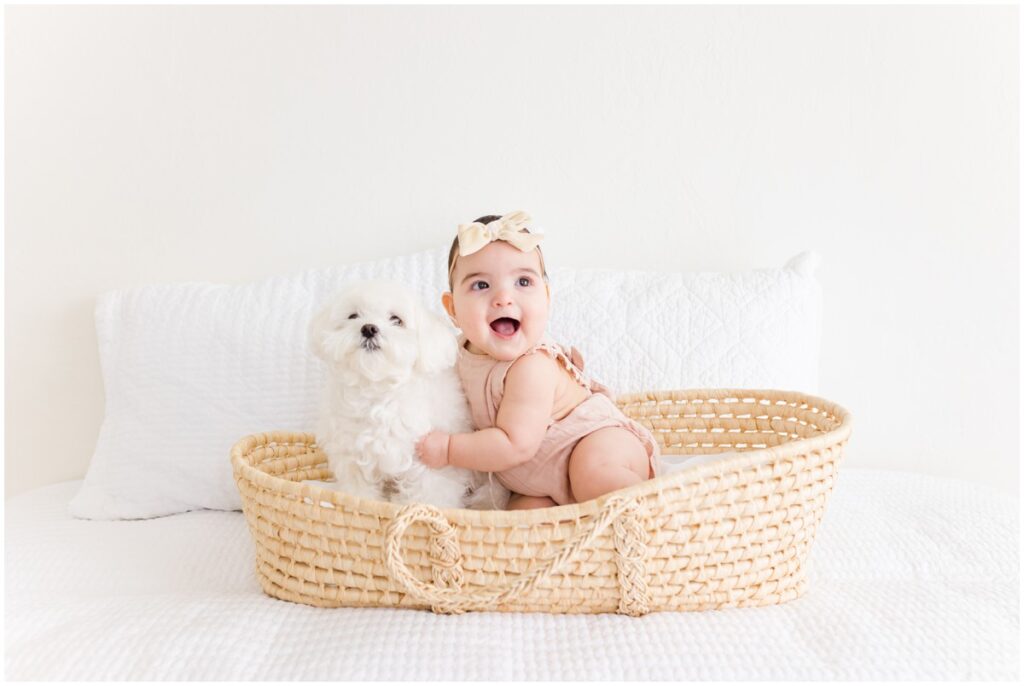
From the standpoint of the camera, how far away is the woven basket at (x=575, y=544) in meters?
0.89

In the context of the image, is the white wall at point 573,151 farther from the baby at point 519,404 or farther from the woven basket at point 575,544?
the woven basket at point 575,544

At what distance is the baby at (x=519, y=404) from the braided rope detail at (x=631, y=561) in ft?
0.46

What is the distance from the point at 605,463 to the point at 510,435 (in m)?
0.13

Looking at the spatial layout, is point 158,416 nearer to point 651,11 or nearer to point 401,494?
point 401,494

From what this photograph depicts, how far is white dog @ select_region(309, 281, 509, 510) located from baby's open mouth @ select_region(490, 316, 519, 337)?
62mm

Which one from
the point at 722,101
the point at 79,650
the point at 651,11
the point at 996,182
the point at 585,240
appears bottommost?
the point at 79,650

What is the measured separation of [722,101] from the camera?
5.35ft

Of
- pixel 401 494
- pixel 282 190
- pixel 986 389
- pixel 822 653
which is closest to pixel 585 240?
pixel 282 190

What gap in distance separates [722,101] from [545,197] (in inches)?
15.7

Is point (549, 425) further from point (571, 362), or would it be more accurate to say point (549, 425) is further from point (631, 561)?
point (631, 561)

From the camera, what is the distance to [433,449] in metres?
1.04

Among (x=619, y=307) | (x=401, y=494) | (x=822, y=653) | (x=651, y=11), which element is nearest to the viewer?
(x=822, y=653)

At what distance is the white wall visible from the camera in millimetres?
1623

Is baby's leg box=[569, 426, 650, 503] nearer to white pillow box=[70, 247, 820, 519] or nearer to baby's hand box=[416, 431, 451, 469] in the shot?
baby's hand box=[416, 431, 451, 469]
